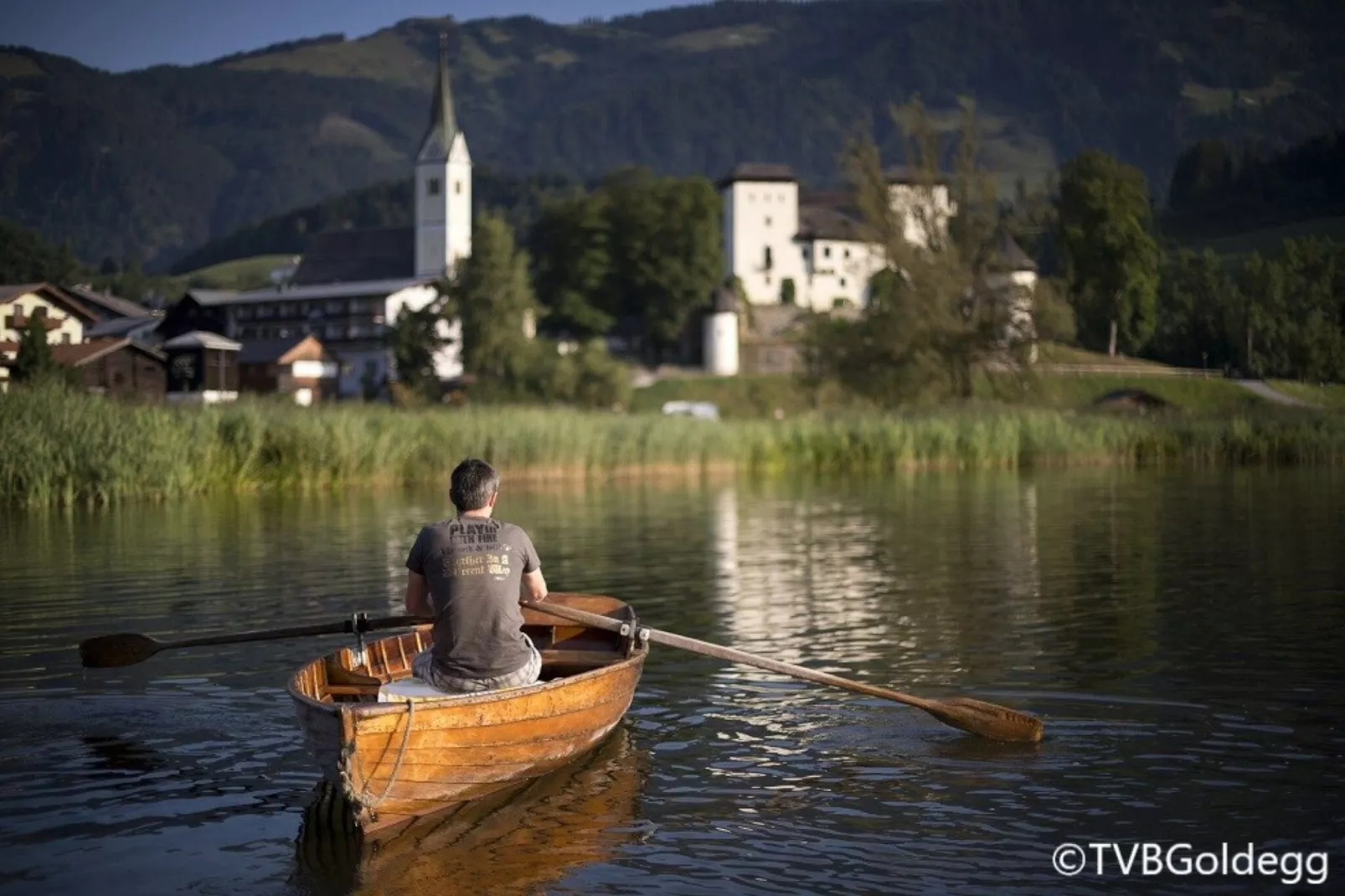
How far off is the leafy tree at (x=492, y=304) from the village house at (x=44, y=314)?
19863 millimetres

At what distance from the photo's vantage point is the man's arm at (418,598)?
9461mm

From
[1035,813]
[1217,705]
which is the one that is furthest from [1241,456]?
[1035,813]

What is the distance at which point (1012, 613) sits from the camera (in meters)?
16.6

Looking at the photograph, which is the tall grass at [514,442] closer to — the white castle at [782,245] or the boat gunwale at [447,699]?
the boat gunwale at [447,699]

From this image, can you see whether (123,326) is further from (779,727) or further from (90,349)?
(779,727)

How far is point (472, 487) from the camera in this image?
368 inches

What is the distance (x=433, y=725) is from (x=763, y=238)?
12441cm

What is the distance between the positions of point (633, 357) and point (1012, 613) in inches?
3840

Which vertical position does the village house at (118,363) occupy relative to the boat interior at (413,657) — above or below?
above

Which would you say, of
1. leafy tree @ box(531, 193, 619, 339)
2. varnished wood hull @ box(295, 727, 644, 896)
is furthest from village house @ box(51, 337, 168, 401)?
varnished wood hull @ box(295, 727, 644, 896)

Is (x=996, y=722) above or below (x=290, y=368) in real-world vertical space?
below

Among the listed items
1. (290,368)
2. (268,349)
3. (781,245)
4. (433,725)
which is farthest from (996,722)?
(781,245)

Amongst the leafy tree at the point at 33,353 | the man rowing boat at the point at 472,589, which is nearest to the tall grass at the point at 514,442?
the man rowing boat at the point at 472,589

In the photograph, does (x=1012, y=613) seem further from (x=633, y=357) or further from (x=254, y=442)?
(x=633, y=357)
